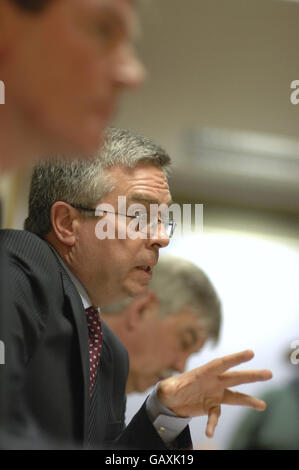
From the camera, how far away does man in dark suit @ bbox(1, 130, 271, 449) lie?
87cm

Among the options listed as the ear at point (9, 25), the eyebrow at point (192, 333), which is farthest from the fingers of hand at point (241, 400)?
the ear at point (9, 25)

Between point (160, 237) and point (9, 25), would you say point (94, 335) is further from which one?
point (9, 25)

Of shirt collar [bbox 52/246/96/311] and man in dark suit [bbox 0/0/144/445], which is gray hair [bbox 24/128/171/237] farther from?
man in dark suit [bbox 0/0/144/445]

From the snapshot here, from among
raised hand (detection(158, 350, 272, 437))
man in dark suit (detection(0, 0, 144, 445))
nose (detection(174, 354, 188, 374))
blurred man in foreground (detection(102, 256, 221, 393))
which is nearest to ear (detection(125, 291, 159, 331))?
blurred man in foreground (detection(102, 256, 221, 393))

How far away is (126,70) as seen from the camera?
638 millimetres

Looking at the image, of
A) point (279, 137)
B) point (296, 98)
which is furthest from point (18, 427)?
point (279, 137)

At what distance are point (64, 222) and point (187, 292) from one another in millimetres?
504

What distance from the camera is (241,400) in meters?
1.05

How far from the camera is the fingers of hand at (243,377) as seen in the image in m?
1.01

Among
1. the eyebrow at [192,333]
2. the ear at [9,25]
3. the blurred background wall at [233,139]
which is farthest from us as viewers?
the eyebrow at [192,333]

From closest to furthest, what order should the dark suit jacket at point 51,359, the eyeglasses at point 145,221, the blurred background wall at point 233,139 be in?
the dark suit jacket at point 51,359
the eyeglasses at point 145,221
the blurred background wall at point 233,139

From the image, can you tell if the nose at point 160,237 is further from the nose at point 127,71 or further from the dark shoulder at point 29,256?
the nose at point 127,71

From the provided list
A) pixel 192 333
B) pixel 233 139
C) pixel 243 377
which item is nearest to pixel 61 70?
pixel 243 377

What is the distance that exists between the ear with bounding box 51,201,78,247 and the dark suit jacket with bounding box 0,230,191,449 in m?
0.05
